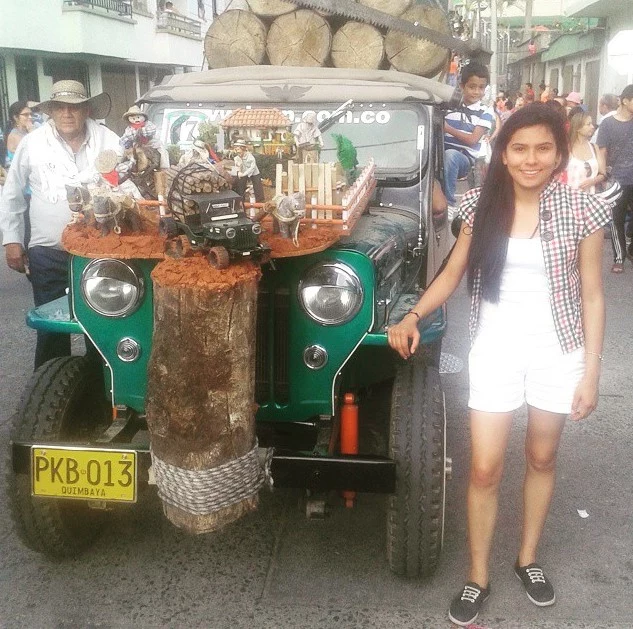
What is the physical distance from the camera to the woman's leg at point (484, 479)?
2.83m

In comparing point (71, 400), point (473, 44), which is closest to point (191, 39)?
point (473, 44)

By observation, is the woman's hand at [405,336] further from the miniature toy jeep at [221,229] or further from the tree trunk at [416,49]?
the tree trunk at [416,49]

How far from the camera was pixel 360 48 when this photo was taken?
5.63 meters

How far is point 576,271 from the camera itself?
2.74 meters

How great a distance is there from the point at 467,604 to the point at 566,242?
1388mm

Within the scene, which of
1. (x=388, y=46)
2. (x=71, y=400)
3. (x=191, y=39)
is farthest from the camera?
(x=191, y=39)

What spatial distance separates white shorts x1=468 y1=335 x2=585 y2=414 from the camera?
275cm

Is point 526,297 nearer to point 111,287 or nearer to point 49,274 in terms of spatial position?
point 111,287

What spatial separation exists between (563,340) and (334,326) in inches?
32.8

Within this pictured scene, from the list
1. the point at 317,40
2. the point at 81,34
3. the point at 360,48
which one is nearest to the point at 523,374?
the point at 360,48

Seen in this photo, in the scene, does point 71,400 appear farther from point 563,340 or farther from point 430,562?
→ point 563,340

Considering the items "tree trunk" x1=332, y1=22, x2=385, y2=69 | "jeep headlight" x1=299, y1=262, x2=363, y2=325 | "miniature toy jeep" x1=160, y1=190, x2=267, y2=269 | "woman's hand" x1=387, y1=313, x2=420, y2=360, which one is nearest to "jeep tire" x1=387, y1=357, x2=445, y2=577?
"woman's hand" x1=387, y1=313, x2=420, y2=360

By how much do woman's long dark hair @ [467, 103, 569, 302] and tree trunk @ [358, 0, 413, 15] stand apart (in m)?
3.29

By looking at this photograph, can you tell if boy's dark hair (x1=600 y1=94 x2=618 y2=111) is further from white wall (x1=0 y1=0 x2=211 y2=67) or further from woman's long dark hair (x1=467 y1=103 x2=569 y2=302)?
white wall (x1=0 y1=0 x2=211 y2=67)
